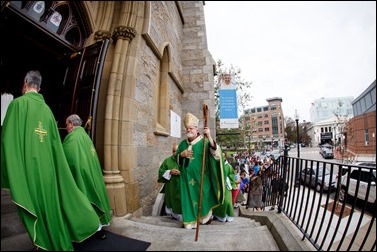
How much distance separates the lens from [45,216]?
7.05ft

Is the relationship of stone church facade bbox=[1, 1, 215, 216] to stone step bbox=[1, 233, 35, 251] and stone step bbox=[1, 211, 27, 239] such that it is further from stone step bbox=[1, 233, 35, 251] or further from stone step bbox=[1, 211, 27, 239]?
stone step bbox=[1, 233, 35, 251]

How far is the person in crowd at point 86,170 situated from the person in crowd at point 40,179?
12.0 inches

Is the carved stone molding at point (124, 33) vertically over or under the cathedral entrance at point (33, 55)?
over

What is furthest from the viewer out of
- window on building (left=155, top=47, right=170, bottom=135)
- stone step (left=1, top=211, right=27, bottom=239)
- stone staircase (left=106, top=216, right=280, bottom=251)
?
window on building (left=155, top=47, right=170, bottom=135)

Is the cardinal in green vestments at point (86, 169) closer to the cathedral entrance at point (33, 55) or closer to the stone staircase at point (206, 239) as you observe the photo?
the stone staircase at point (206, 239)

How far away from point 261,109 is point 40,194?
81.1 m

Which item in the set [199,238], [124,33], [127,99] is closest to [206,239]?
[199,238]

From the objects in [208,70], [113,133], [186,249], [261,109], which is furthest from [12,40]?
[261,109]

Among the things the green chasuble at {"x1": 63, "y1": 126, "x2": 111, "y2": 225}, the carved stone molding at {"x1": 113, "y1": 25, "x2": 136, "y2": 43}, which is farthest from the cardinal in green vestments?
the carved stone molding at {"x1": 113, "y1": 25, "x2": 136, "y2": 43}

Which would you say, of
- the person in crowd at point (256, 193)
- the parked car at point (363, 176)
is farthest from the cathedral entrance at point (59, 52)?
the person in crowd at point (256, 193)

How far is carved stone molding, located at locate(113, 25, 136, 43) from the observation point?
A: 4.32 metres

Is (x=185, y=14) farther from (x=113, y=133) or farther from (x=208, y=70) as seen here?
(x=113, y=133)

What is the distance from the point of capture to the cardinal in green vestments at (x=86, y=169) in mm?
2691

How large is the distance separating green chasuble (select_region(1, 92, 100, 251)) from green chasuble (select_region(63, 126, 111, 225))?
0.30 metres
